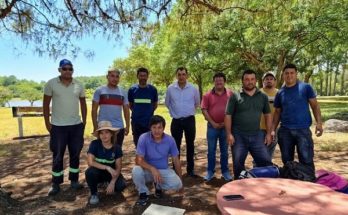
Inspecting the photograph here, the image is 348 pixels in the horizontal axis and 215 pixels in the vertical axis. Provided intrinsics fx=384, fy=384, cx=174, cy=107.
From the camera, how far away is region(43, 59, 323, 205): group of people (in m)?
4.41

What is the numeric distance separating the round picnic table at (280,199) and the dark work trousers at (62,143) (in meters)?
2.29

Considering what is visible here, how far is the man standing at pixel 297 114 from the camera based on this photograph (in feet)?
14.6

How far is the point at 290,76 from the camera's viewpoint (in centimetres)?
445

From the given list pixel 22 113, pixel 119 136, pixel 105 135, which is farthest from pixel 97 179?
pixel 22 113

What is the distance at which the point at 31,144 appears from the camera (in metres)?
9.63

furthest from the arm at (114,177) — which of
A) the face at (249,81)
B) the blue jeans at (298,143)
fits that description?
the blue jeans at (298,143)

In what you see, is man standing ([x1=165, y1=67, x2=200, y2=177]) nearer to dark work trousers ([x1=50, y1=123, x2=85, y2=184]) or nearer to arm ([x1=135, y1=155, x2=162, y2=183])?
arm ([x1=135, y1=155, x2=162, y2=183])

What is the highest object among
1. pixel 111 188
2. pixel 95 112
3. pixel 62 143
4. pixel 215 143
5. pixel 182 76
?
pixel 182 76

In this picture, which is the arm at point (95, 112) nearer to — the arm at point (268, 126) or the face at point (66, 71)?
the face at point (66, 71)

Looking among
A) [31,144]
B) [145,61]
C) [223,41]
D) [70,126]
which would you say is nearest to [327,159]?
[70,126]

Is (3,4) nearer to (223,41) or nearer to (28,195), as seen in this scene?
(28,195)

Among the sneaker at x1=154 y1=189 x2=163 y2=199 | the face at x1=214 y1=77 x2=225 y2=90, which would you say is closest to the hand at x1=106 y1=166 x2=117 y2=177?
the sneaker at x1=154 y1=189 x2=163 y2=199

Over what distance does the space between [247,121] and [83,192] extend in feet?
7.28

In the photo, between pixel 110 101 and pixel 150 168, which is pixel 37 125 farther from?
pixel 150 168
